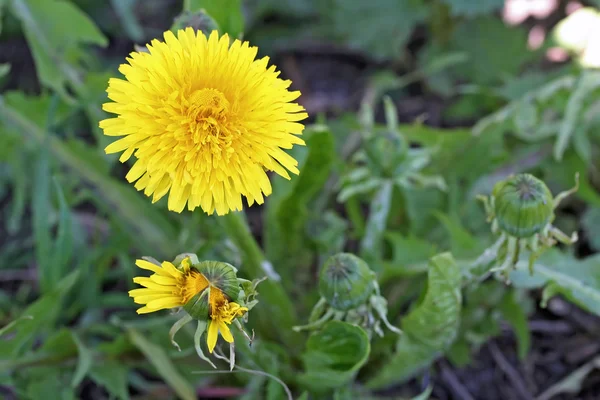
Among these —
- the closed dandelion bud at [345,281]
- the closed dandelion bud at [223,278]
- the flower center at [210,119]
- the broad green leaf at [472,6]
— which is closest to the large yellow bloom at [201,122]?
the flower center at [210,119]

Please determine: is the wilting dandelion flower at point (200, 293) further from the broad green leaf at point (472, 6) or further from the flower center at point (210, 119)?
the broad green leaf at point (472, 6)

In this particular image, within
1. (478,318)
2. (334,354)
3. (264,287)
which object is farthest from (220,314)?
(478,318)

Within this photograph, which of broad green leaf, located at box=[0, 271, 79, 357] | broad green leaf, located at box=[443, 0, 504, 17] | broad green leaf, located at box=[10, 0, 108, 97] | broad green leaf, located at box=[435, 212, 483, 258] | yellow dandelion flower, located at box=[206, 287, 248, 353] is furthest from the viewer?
broad green leaf, located at box=[443, 0, 504, 17]

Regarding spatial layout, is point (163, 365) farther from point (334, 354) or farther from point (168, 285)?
point (168, 285)

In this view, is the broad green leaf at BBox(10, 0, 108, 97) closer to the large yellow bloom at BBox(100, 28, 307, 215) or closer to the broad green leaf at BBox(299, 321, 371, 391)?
the large yellow bloom at BBox(100, 28, 307, 215)

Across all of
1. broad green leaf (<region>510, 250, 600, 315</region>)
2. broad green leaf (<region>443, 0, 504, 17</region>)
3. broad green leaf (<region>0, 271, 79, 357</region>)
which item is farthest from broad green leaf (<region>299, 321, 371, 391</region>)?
broad green leaf (<region>443, 0, 504, 17</region>)

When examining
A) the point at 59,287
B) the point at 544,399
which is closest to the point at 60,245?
the point at 59,287
